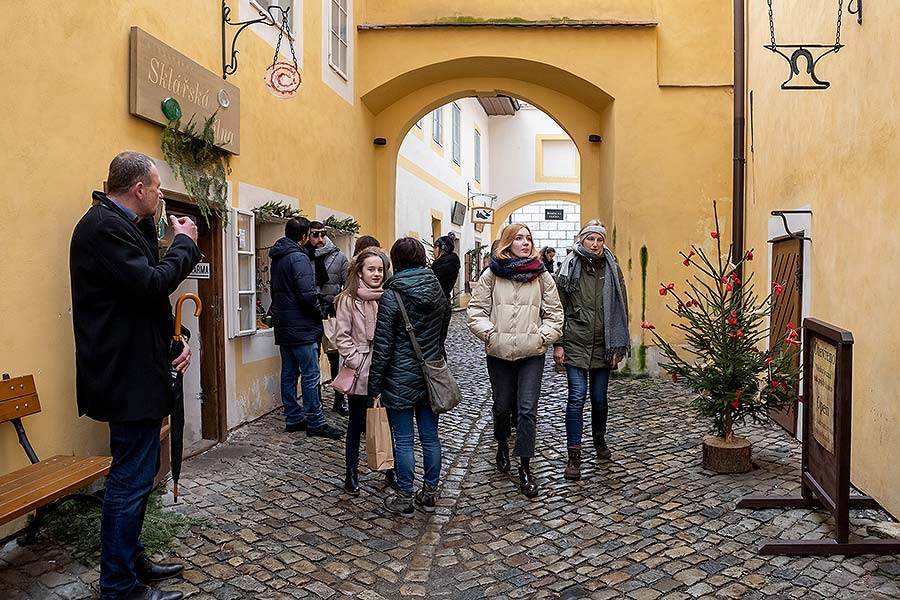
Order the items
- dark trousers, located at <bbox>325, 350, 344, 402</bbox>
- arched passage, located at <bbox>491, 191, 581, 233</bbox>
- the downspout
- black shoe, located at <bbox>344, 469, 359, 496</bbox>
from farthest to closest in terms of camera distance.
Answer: arched passage, located at <bbox>491, 191, 581, 233</bbox> < the downspout < dark trousers, located at <bbox>325, 350, 344, 402</bbox> < black shoe, located at <bbox>344, 469, 359, 496</bbox>

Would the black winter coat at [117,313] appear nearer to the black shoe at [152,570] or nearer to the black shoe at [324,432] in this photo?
the black shoe at [152,570]

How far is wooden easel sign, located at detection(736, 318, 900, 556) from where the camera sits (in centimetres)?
388

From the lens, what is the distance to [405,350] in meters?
4.63

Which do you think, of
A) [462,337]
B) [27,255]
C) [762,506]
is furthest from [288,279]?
[462,337]

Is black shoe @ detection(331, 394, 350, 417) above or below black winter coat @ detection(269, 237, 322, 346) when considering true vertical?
below

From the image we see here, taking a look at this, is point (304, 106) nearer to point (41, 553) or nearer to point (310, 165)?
point (310, 165)

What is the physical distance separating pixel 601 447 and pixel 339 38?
6.31 metres

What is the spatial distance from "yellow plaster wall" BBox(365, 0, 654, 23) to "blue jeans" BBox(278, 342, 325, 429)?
5.67 m

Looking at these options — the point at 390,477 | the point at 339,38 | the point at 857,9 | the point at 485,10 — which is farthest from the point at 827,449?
the point at 485,10


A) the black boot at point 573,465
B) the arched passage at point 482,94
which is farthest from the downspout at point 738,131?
the black boot at point 573,465

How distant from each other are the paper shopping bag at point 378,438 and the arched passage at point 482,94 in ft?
23.7

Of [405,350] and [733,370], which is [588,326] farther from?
[405,350]

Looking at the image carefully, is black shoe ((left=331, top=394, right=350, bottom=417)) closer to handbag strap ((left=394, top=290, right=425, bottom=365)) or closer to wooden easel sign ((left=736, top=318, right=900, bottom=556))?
handbag strap ((left=394, top=290, right=425, bottom=365))

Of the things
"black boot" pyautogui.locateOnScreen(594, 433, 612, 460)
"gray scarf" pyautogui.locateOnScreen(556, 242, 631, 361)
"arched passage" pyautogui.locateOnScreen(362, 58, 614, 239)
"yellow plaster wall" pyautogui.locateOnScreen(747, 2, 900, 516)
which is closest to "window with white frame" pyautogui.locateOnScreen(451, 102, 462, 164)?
"arched passage" pyautogui.locateOnScreen(362, 58, 614, 239)
